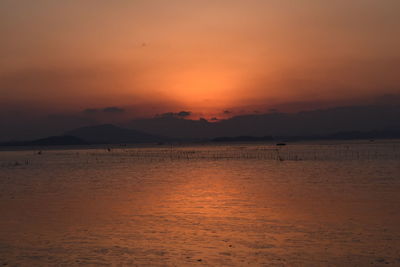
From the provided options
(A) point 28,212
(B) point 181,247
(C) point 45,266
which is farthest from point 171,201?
(C) point 45,266

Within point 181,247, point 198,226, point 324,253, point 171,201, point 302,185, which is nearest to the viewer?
point 324,253

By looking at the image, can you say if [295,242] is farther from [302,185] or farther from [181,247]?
[302,185]

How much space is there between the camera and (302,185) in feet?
113

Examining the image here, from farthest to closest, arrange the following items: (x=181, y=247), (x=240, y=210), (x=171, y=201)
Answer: (x=171, y=201)
(x=240, y=210)
(x=181, y=247)

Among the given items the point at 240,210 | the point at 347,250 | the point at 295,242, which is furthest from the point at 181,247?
the point at 240,210

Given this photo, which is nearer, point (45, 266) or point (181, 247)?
point (45, 266)

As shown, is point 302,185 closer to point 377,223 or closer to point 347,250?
point 377,223

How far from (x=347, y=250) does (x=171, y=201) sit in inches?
559

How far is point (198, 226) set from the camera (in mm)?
17906

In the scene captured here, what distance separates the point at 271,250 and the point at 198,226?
4.81 meters

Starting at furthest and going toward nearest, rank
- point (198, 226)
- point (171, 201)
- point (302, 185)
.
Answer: point (302, 185) < point (171, 201) < point (198, 226)

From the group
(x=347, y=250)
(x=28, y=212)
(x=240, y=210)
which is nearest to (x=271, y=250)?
(x=347, y=250)

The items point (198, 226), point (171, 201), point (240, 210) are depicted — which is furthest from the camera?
point (171, 201)

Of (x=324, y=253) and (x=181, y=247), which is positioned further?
(x=181, y=247)
